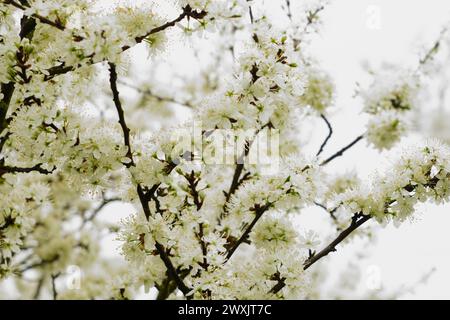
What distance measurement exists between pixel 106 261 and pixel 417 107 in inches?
235

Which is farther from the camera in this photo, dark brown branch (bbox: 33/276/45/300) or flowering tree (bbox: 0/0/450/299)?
dark brown branch (bbox: 33/276/45/300)

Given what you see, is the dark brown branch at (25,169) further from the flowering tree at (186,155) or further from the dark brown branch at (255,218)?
the dark brown branch at (255,218)

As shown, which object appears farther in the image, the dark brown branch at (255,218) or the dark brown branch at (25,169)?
the dark brown branch at (255,218)

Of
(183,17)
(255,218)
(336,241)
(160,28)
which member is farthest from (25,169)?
(336,241)

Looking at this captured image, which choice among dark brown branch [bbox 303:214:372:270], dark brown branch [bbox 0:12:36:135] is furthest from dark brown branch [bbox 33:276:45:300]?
dark brown branch [bbox 303:214:372:270]

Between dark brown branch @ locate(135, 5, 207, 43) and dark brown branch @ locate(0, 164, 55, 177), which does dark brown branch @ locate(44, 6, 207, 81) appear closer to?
dark brown branch @ locate(135, 5, 207, 43)

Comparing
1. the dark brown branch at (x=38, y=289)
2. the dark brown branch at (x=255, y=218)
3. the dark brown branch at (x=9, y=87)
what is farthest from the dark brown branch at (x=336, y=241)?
the dark brown branch at (x=38, y=289)

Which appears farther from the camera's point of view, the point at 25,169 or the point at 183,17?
the point at 25,169

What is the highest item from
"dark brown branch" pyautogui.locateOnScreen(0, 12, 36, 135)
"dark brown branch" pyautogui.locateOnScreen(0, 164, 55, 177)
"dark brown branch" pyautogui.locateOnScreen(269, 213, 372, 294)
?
"dark brown branch" pyautogui.locateOnScreen(0, 12, 36, 135)

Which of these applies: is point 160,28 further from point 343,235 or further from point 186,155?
point 343,235

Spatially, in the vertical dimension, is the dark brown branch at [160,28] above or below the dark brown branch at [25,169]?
Result: above

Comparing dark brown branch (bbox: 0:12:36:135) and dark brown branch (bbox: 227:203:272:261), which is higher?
dark brown branch (bbox: 0:12:36:135)
